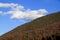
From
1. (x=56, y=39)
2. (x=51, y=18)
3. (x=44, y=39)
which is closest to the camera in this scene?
(x=56, y=39)

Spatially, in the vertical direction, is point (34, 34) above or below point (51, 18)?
below

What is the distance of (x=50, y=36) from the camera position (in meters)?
71.7

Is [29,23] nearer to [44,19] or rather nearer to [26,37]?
[44,19]

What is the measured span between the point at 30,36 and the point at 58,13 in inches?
1535

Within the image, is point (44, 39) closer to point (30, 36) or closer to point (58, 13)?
point (30, 36)

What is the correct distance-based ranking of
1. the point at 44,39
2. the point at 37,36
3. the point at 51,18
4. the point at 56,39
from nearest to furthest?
1. the point at 56,39
2. the point at 44,39
3. the point at 37,36
4. the point at 51,18

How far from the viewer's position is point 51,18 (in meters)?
111

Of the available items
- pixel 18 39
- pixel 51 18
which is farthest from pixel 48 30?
pixel 51 18

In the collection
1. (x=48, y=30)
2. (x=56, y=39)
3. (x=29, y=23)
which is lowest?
(x=56, y=39)

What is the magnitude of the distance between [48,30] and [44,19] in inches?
1239

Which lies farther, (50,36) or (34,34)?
(34,34)

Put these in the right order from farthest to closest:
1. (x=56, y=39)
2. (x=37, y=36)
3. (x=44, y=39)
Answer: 1. (x=37, y=36)
2. (x=44, y=39)
3. (x=56, y=39)

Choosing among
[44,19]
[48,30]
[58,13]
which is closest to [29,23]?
[44,19]

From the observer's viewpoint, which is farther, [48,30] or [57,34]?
[48,30]
